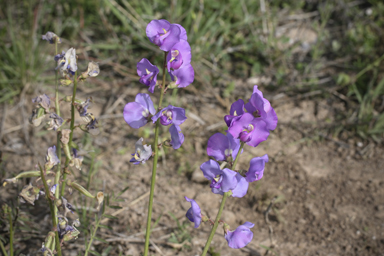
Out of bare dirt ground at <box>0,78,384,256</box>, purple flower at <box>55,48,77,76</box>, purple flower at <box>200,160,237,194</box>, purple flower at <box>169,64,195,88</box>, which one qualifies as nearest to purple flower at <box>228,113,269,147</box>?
purple flower at <box>200,160,237,194</box>

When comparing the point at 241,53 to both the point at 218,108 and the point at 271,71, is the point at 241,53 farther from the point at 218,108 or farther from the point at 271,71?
the point at 218,108

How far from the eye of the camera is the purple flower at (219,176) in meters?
1.17

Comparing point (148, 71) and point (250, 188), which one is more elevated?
point (148, 71)

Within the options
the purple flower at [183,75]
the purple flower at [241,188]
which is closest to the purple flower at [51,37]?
the purple flower at [183,75]

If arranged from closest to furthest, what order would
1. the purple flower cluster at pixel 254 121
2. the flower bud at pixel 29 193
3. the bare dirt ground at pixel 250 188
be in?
the purple flower cluster at pixel 254 121, the flower bud at pixel 29 193, the bare dirt ground at pixel 250 188

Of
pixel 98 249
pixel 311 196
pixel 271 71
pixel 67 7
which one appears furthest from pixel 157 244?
pixel 67 7

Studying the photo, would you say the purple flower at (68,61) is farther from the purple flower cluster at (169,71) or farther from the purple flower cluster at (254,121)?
the purple flower cluster at (254,121)

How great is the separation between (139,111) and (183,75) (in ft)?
0.64

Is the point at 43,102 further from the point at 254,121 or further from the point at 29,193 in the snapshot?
the point at 254,121

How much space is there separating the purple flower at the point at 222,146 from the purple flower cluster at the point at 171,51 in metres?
0.22

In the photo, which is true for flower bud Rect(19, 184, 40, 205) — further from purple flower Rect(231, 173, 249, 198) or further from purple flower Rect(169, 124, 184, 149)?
purple flower Rect(231, 173, 249, 198)

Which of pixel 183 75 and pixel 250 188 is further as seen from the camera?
pixel 250 188

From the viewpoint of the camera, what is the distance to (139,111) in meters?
1.29

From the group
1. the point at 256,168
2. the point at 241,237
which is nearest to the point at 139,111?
the point at 256,168
